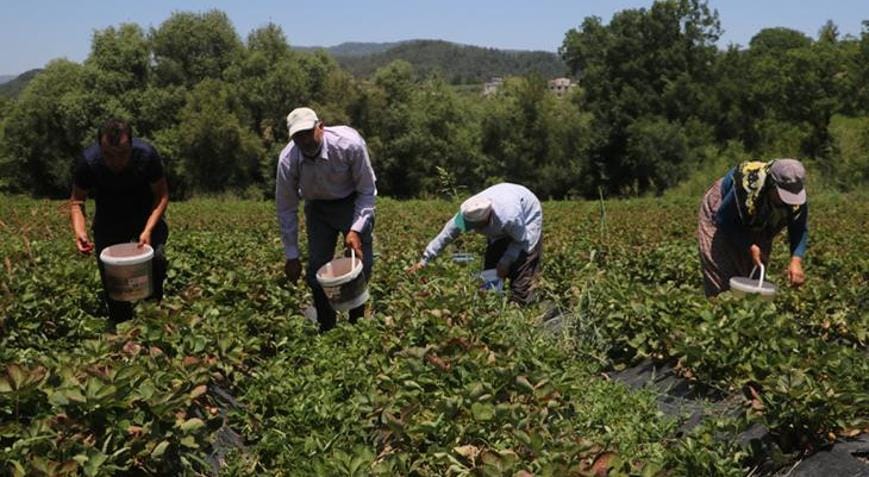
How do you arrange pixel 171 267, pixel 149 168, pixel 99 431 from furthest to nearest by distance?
1. pixel 171 267
2. pixel 149 168
3. pixel 99 431

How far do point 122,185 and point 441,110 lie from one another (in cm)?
3621

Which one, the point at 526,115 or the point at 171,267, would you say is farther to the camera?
the point at 526,115

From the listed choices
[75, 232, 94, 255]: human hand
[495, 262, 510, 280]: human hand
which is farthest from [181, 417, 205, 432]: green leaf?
[495, 262, 510, 280]: human hand

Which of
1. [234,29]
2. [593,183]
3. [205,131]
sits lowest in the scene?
[593,183]

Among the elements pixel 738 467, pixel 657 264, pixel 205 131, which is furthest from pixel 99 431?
→ pixel 205 131

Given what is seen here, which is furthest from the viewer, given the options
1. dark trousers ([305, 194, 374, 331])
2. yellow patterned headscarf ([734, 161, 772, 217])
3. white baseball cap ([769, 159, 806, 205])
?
dark trousers ([305, 194, 374, 331])

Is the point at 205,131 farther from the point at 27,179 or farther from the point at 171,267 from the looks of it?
the point at 171,267

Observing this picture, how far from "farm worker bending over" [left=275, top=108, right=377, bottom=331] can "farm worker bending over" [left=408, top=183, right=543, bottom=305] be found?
2.21 ft

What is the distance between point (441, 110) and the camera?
133ft

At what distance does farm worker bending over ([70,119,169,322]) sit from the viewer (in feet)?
15.3

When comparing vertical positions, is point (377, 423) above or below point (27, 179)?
above

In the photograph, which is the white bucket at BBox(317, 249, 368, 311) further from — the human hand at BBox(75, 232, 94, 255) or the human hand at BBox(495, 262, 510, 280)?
the human hand at BBox(75, 232, 94, 255)

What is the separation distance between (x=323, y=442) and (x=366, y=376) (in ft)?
1.90

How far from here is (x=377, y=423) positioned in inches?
128
